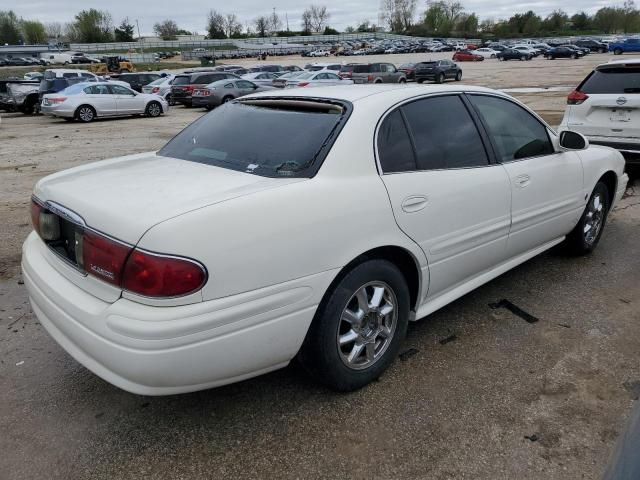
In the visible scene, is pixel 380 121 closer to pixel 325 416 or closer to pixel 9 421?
pixel 325 416

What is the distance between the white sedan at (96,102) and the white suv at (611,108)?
17.1m

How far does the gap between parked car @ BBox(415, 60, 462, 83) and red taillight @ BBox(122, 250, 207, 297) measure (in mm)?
34792

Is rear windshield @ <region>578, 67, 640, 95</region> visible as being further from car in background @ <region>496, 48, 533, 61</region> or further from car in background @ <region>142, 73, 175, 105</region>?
car in background @ <region>496, 48, 533, 61</region>

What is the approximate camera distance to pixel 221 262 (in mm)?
2152

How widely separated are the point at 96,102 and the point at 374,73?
15.2 metres

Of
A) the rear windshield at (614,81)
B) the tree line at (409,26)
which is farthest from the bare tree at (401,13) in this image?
the rear windshield at (614,81)

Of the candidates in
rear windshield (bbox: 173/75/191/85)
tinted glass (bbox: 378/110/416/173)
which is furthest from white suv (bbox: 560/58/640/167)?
rear windshield (bbox: 173/75/191/85)

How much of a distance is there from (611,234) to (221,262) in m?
4.81

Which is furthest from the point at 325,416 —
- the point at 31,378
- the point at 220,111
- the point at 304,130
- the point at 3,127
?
the point at 3,127

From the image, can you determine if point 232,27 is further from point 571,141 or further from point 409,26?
point 571,141

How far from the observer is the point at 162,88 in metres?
25.7

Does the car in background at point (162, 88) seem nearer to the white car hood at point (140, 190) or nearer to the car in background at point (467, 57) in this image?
the white car hood at point (140, 190)

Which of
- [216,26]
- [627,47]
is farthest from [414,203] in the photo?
[216,26]

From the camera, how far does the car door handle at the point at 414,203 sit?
2.82 meters
